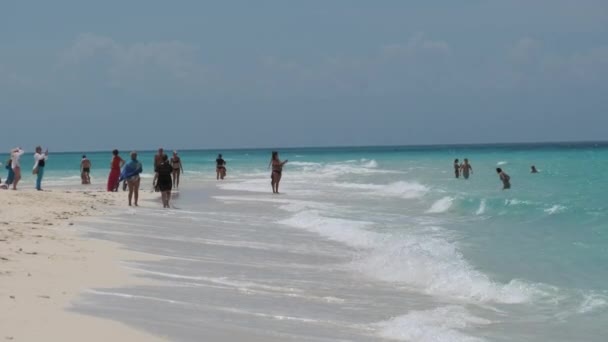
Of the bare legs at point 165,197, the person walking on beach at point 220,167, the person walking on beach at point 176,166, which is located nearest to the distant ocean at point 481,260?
the bare legs at point 165,197

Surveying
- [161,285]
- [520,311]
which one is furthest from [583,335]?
[161,285]

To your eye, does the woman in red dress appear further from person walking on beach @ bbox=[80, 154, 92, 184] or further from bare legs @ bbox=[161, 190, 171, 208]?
person walking on beach @ bbox=[80, 154, 92, 184]

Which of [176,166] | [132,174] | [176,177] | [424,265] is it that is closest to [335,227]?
[424,265]

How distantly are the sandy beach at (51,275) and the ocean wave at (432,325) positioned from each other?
2.04 metres

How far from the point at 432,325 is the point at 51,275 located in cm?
380

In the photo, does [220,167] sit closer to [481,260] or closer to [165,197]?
[165,197]

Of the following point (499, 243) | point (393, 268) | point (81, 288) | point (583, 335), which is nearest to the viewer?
point (583, 335)

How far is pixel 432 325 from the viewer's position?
21.2 feet

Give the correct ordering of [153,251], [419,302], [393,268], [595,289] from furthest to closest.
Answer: [153,251], [393,268], [595,289], [419,302]

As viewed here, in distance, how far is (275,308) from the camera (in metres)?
7.00

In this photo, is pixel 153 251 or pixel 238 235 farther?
pixel 238 235

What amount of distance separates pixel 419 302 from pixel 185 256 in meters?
3.73

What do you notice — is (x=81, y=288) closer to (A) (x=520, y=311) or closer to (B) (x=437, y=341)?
(B) (x=437, y=341)

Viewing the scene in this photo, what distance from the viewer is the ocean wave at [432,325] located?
240 inches
